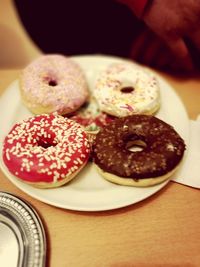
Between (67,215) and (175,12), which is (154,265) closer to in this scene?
(67,215)

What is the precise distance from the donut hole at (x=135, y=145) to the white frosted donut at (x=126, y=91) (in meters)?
0.11

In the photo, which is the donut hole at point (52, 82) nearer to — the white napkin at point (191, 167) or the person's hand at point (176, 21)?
the person's hand at point (176, 21)

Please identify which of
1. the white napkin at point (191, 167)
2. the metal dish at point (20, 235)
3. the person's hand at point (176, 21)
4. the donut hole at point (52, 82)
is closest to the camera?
the metal dish at point (20, 235)

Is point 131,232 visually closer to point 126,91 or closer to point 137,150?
point 137,150

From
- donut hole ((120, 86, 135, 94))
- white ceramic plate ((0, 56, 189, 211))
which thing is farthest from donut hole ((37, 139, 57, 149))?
donut hole ((120, 86, 135, 94))

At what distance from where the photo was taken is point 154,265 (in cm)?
88

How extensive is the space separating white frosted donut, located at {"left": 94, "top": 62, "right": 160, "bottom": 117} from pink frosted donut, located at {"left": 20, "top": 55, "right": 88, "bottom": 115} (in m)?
0.07

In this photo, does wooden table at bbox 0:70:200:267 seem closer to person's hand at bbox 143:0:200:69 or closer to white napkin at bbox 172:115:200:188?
white napkin at bbox 172:115:200:188

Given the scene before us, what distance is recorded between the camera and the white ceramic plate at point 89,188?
934mm

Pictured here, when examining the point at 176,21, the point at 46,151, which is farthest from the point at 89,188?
the point at 176,21

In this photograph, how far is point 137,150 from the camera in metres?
1.07

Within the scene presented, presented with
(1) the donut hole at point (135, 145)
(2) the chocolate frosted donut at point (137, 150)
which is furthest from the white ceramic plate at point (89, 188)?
(1) the donut hole at point (135, 145)

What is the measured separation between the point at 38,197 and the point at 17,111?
0.38 metres

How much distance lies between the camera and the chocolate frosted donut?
0.94 metres
